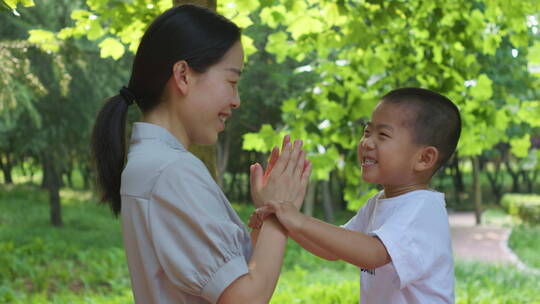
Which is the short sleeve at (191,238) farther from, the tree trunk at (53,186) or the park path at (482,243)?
the tree trunk at (53,186)

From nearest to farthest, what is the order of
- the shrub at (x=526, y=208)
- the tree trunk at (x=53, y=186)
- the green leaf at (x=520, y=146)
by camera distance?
the green leaf at (x=520, y=146) → the tree trunk at (x=53, y=186) → the shrub at (x=526, y=208)

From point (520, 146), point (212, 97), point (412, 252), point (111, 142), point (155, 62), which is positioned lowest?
point (520, 146)

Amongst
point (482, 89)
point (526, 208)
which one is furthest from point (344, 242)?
point (526, 208)

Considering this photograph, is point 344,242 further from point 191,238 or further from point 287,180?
point 191,238

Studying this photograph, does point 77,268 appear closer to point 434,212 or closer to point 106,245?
point 106,245

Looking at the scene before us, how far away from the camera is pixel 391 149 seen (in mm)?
2137

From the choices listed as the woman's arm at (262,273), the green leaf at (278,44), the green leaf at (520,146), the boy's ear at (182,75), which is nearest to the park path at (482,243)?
the green leaf at (520,146)

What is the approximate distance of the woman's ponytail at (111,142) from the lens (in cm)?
185

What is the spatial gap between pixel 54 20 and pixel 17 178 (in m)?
22.4

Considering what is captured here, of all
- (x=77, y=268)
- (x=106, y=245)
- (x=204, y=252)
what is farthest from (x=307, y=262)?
(x=204, y=252)

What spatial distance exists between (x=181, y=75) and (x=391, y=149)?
2.61 feet

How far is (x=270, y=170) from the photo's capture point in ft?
6.51

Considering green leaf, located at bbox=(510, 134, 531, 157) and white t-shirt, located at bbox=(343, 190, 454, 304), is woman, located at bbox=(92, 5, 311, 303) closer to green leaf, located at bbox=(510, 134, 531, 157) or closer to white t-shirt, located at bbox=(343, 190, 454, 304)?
white t-shirt, located at bbox=(343, 190, 454, 304)

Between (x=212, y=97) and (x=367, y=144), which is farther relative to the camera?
(x=367, y=144)
